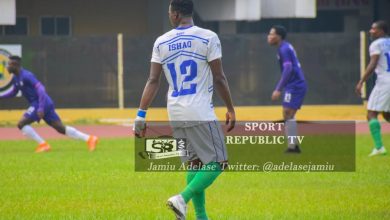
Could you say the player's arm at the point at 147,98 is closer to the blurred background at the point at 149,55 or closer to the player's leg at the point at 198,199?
the player's leg at the point at 198,199

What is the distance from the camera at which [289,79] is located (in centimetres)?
1791

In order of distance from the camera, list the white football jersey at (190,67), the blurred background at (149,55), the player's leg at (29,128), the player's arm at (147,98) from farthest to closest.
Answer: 1. the blurred background at (149,55)
2. the player's leg at (29,128)
3. the player's arm at (147,98)
4. the white football jersey at (190,67)

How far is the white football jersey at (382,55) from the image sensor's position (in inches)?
658

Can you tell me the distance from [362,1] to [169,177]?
23927 millimetres

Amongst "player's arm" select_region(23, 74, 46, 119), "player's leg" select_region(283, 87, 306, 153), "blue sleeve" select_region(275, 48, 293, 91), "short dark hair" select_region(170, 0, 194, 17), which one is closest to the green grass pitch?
"player's arm" select_region(23, 74, 46, 119)

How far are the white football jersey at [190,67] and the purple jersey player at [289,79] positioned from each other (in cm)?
817

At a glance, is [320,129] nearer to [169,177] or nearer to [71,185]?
[169,177]

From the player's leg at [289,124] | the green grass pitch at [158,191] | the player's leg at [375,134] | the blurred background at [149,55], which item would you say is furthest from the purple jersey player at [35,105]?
the blurred background at [149,55]

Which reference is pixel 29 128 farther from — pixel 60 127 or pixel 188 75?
pixel 188 75

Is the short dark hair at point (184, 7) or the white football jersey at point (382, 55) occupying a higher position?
the short dark hair at point (184, 7)

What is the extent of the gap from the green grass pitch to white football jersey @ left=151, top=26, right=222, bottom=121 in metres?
1.41

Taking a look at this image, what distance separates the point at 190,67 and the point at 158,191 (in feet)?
11.8

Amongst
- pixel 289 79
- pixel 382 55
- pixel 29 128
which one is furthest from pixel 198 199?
pixel 29 128

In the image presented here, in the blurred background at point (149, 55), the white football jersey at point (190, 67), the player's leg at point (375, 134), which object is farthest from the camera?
the blurred background at point (149, 55)
